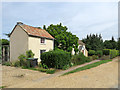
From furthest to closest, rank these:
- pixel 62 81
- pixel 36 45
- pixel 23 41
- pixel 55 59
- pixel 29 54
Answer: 1. pixel 36 45
2. pixel 23 41
3. pixel 29 54
4. pixel 55 59
5. pixel 62 81

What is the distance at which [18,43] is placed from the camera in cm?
1484

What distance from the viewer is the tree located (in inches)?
738

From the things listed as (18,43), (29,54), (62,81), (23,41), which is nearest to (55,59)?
(62,81)

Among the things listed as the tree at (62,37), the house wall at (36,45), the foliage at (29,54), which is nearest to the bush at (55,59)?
the foliage at (29,54)

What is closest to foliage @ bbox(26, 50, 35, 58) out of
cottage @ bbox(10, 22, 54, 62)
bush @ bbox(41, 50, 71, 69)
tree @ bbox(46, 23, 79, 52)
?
cottage @ bbox(10, 22, 54, 62)

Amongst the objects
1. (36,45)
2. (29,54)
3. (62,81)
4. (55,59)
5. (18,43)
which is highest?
(18,43)

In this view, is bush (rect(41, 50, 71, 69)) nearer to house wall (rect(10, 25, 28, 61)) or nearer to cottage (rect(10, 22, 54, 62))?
cottage (rect(10, 22, 54, 62))

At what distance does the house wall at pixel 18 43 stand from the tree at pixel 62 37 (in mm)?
6723

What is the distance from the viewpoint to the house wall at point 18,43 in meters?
14.2

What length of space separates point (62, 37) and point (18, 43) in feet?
26.2

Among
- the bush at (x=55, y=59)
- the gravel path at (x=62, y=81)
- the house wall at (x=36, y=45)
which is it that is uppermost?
the house wall at (x=36, y=45)

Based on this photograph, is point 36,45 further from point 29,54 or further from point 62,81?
point 62,81

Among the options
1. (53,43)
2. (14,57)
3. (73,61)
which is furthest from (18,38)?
(73,61)

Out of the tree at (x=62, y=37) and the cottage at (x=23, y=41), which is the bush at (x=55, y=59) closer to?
the cottage at (x=23, y=41)
